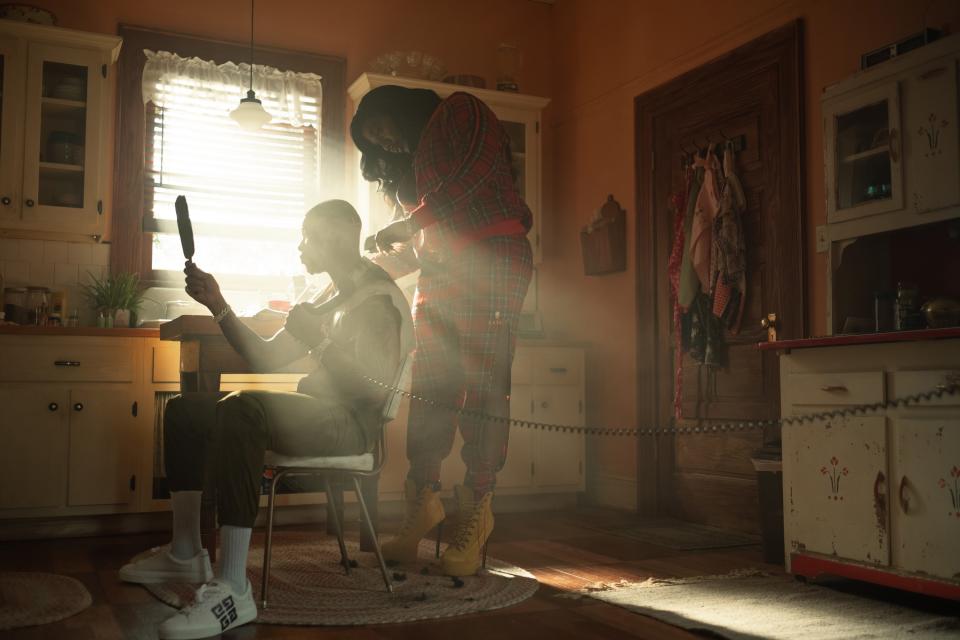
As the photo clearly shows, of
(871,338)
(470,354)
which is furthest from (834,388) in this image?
(470,354)

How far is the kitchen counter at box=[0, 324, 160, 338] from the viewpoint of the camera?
3734 millimetres

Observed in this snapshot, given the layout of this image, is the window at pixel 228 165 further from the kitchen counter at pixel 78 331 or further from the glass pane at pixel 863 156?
the glass pane at pixel 863 156

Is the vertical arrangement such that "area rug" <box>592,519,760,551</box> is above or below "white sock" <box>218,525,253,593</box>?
below

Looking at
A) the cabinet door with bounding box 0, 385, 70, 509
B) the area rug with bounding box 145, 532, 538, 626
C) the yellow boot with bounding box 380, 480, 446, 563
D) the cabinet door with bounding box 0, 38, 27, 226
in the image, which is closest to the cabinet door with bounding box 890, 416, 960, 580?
the area rug with bounding box 145, 532, 538, 626

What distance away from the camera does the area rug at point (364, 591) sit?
7.61 feet

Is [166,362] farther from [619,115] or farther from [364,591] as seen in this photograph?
[619,115]

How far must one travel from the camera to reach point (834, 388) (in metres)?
2.75

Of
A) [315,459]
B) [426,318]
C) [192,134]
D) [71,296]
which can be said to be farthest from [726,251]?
[71,296]

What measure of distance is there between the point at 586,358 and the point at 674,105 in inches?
56.6

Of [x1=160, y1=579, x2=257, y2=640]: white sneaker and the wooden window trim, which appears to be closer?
[x1=160, y1=579, x2=257, y2=640]: white sneaker

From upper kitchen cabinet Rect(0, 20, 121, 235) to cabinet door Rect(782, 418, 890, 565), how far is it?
126 inches

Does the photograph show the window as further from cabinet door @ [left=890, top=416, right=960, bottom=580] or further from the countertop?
cabinet door @ [left=890, top=416, right=960, bottom=580]

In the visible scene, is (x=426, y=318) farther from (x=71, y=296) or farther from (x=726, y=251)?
(x=71, y=296)

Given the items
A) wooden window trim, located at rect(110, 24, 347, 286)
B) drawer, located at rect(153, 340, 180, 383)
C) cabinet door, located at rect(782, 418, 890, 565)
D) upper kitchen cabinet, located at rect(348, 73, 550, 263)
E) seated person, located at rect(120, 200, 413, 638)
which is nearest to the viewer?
seated person, located at rect(120, 200, 413, 638)
